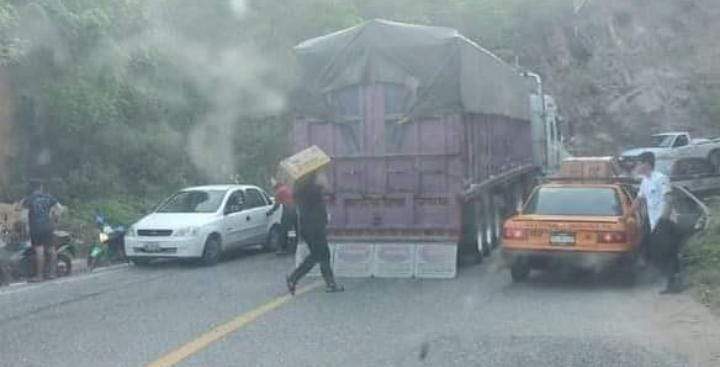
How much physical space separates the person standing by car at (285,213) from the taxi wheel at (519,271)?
4.84 metres

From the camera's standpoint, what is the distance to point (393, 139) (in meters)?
13.2

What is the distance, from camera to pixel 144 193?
23703mm

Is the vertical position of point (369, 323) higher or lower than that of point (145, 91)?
lower

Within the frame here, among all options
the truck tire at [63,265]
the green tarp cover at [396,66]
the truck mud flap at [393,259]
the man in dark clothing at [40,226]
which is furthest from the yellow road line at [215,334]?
the truck tire at [63,265]

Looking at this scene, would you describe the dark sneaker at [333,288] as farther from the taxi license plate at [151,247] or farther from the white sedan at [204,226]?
the taxi license plate at [151,247]

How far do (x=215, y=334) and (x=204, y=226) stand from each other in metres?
6.65

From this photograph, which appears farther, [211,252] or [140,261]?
[140,261]

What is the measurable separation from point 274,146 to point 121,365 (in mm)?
18652

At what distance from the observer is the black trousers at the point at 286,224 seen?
1638 centimetres

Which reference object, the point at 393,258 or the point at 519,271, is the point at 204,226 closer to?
the point at 393,258

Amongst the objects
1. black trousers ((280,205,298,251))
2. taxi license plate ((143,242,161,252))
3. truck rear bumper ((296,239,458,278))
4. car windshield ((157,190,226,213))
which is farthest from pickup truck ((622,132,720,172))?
taxi license plate ((143,242,161,252))

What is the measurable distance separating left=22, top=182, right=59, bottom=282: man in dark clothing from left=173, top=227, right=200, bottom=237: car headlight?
1.95m

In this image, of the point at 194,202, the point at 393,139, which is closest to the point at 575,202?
the point at 393,139

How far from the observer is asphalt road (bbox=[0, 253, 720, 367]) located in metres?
7.90
